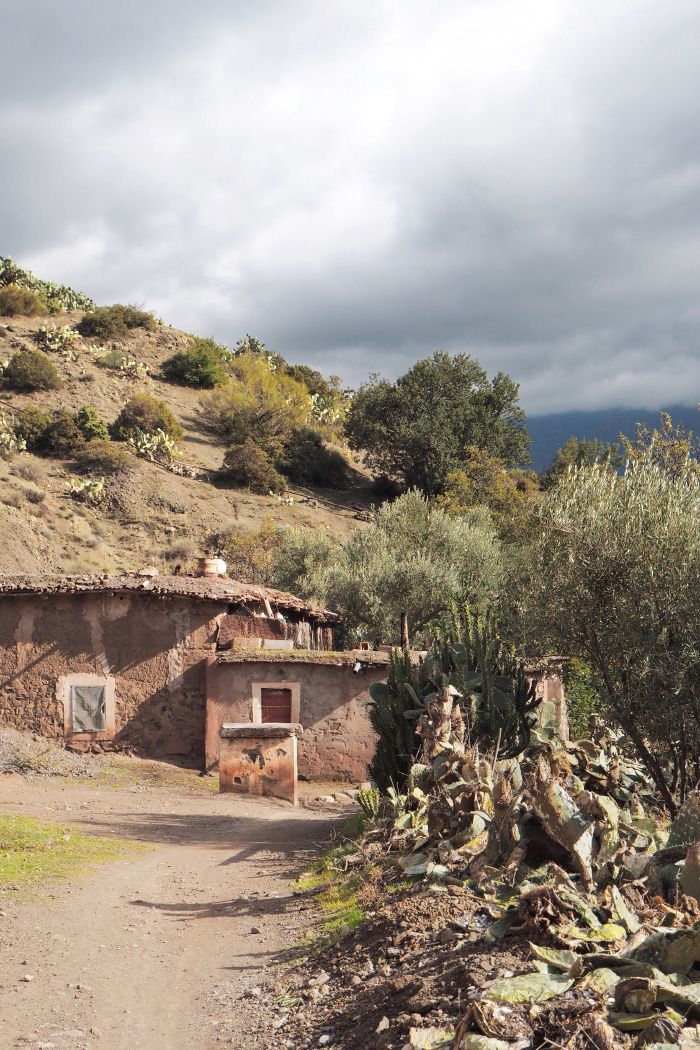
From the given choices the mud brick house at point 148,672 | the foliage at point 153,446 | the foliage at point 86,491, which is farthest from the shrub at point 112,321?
the mud brick house at point 148,672

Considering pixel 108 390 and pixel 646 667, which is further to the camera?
pixel 108 390

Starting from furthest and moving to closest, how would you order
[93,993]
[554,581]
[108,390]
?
[108,390] < [554,581] < [93,993]

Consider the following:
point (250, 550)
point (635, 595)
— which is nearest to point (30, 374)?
point (250, 550)

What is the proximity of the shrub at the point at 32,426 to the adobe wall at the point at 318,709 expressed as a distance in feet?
95.3

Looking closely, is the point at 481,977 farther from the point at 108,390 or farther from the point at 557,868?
the point at 108,390

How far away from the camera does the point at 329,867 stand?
8.97 metres

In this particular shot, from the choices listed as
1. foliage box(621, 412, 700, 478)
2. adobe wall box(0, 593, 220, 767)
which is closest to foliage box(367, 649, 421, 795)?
foliage box(621, 412, 700, 478)

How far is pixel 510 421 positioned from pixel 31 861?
48267 mm

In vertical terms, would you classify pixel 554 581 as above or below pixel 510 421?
below

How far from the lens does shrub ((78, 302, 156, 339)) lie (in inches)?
2320

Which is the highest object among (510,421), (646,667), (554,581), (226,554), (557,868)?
(510,421)

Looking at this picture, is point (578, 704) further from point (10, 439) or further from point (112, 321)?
point (112, 321)

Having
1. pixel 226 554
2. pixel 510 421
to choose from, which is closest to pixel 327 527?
pixel 226 554

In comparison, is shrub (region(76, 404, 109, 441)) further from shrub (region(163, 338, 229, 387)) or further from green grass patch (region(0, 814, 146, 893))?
green grass patch (region(0, 814, 146, 893))
